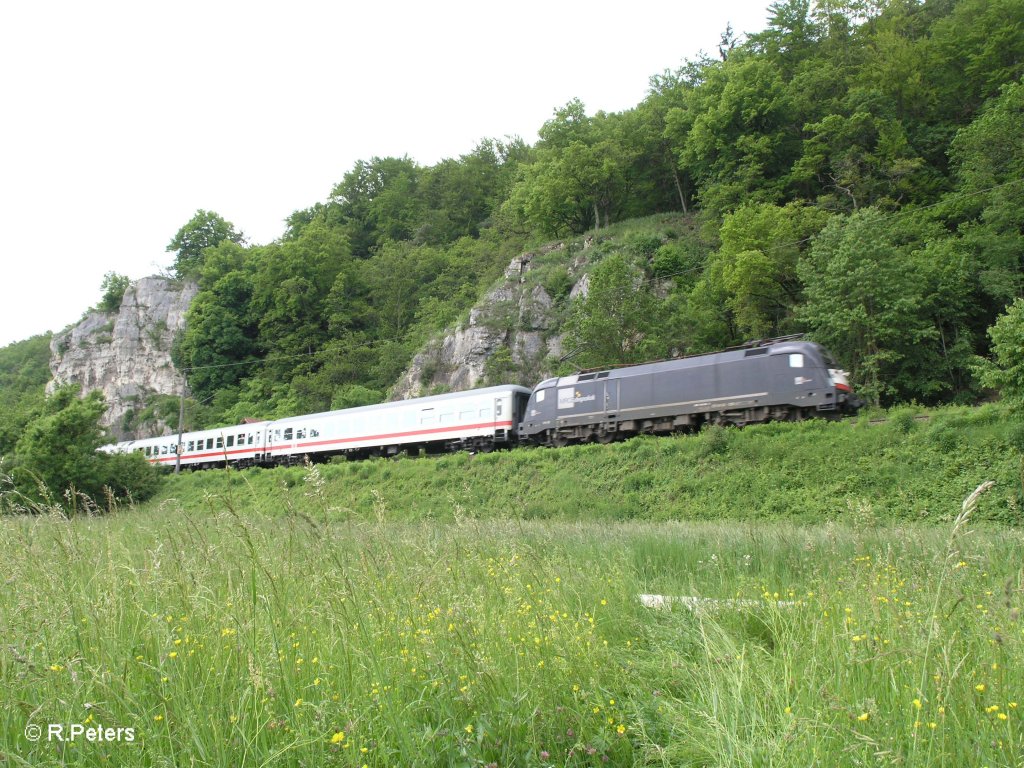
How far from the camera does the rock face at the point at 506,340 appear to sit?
42.8 meters

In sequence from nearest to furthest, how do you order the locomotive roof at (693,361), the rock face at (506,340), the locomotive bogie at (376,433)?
the locomotive roof at (693,361)
the locomotive bogie at (376,433)
the rock face at (506,340)

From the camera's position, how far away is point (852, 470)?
694 inches

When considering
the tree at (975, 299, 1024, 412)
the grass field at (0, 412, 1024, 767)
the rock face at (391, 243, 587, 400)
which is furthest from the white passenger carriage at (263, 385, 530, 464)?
the grass field at (0, 412, 1024, 767)

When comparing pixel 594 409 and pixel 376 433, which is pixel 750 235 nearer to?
pixel 594 409

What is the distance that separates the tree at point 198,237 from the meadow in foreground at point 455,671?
296 ft

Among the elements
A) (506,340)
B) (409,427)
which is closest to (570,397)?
(409,427)

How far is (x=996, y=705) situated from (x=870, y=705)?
0.54m

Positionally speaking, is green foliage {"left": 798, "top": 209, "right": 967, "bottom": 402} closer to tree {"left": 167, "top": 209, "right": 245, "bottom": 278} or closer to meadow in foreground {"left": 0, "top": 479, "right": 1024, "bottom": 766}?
meadow in foreground {"left": 0, "top": 479, "right": 1024, "bottom": 766}

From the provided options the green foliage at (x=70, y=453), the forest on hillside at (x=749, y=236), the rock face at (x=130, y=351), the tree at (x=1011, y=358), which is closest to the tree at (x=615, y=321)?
the forest on hillside at (x=749, y=236)

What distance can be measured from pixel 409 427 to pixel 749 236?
20399 millimetres

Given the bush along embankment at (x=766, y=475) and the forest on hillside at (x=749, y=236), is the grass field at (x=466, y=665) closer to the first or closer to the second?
the bush along embankment at (x=766, y=475)

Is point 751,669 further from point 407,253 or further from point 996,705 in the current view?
point 407,253

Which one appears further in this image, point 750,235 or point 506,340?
point 506,340

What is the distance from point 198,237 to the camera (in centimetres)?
8812
